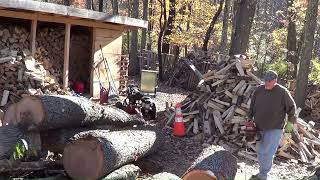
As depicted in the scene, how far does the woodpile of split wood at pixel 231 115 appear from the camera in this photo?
9977 mm

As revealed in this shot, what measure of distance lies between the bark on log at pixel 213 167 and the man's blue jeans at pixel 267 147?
59 cm

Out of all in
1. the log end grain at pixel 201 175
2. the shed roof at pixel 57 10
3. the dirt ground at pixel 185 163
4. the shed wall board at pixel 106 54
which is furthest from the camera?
the shed wall board at pixel 106 54

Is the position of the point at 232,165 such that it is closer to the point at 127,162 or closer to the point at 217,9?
the point at 127,162

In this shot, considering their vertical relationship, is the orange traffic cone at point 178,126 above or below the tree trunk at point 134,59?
below

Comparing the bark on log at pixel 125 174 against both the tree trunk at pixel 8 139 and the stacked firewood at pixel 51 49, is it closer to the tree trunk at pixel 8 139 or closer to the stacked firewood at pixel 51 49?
the tree trunk at pixel 8 139

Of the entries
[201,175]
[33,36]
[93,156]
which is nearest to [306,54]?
→ [33,36]

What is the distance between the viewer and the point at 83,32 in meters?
15.1

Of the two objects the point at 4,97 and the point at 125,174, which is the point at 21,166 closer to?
the point at 125,174

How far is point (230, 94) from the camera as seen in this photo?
420 inches

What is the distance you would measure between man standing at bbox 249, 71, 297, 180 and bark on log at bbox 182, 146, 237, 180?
1.95ft

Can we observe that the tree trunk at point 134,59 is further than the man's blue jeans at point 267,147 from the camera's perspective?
Yes

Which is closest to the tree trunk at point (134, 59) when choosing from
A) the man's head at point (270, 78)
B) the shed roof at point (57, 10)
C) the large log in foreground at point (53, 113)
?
the shed roof at point (57, 10)

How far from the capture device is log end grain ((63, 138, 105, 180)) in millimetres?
6434

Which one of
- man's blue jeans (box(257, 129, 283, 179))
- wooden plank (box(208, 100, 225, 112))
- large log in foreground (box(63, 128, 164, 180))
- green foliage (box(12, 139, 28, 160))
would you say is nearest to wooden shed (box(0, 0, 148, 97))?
wooden plank (box(208, 100, 225, 112))
